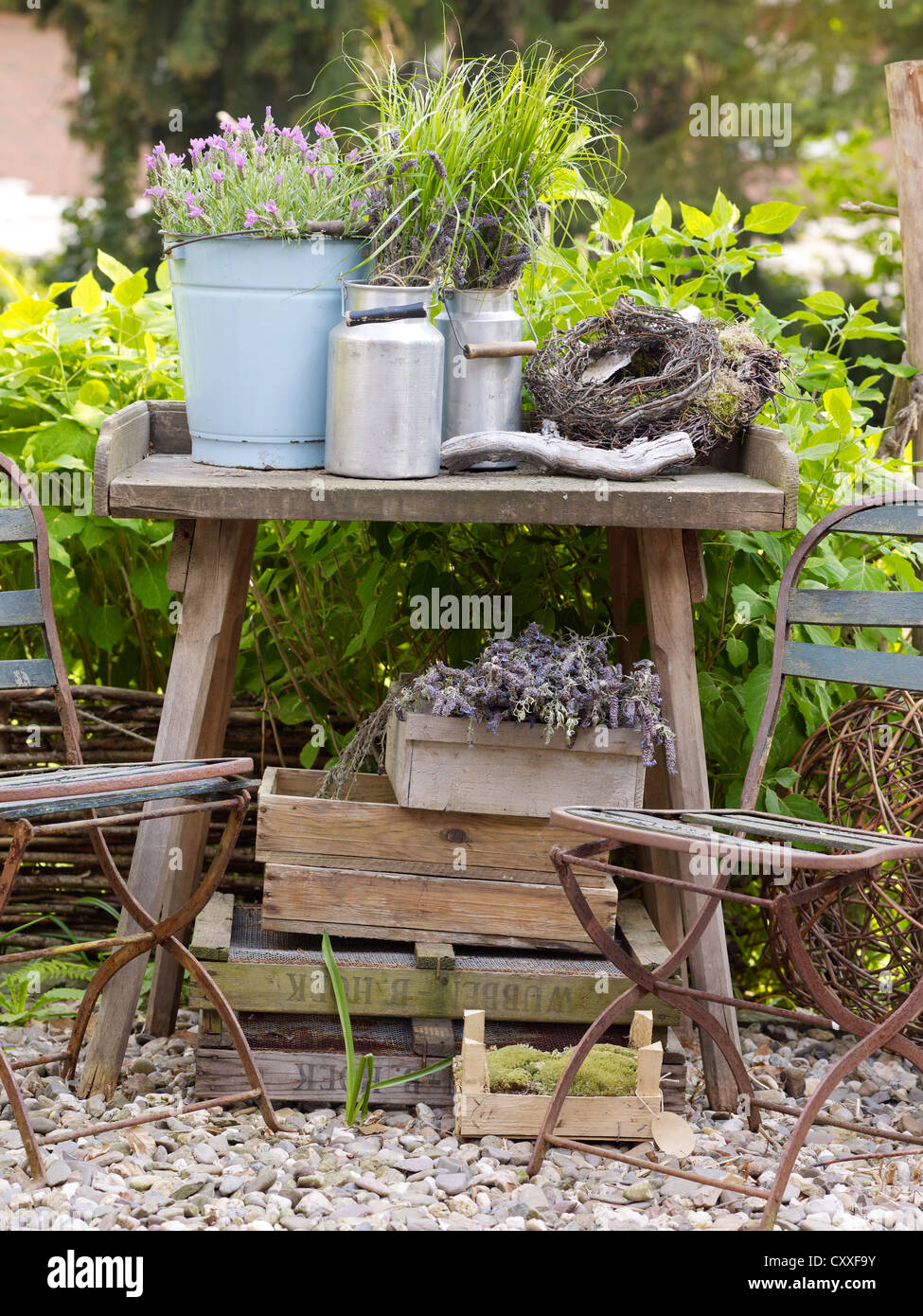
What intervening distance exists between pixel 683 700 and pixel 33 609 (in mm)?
1223

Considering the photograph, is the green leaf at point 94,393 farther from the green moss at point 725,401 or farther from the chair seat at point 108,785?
the green moss at point 725,401

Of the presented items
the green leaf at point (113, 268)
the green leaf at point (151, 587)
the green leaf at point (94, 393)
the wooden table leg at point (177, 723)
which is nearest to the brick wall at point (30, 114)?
the green leaf at point (113, 268)

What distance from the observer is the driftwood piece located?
2357 millimetres

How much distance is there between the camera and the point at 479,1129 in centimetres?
230

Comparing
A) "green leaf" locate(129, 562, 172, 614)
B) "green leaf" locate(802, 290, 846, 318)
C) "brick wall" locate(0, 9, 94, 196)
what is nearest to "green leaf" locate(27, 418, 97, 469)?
"green leaf" locate(129, 562, 172, 614)

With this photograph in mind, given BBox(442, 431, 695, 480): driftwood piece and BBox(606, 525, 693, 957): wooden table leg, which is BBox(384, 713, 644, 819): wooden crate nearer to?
BBox(606, 525, 693, 957): wooden table leg

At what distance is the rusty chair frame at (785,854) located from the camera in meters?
1.95

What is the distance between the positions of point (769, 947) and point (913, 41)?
26.9 feet

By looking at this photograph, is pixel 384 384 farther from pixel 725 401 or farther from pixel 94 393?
pixel 94 393

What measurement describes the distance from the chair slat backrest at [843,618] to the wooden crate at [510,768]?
253 millimetres

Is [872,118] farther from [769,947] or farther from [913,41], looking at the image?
[769,947]

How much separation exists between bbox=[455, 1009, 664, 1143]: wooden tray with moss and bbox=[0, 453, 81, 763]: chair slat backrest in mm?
917

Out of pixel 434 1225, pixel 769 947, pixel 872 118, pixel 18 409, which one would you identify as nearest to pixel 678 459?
pixel 769 947

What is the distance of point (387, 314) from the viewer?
7.41 ft
